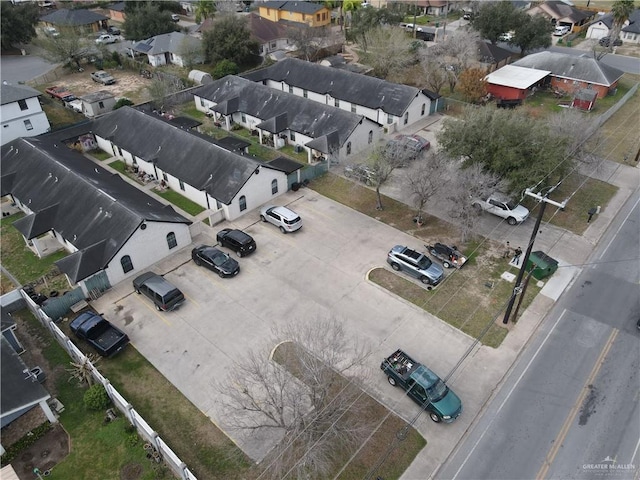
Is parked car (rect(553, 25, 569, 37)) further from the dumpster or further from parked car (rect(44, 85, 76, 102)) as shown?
parked car (rect(44, 85, 76, 102))

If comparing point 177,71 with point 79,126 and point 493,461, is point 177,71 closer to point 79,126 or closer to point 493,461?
point 79,126

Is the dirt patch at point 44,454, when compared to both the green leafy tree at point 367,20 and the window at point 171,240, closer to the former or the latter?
the window at point 171,240

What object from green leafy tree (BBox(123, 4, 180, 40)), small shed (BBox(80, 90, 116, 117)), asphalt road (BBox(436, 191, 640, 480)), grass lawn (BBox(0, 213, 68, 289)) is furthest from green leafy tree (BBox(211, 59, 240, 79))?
asphalt road (BBox(436, 191, 640, 480))

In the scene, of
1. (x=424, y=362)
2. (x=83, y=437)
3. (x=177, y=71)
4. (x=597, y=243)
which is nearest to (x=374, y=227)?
(x=424, y=362)

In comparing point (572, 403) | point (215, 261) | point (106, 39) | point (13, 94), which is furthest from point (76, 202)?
point (106, 39)

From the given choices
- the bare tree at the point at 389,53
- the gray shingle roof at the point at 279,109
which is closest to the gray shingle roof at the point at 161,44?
the gray shingle roof at the point at 279,109

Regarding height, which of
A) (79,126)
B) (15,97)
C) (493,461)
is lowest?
(493,461)
